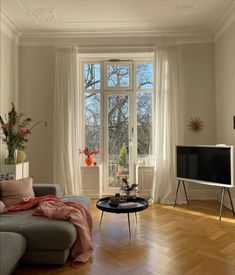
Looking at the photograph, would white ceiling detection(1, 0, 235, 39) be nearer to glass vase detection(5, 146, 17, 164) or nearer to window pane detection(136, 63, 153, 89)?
window pane detection(136, 63, 153, 89)

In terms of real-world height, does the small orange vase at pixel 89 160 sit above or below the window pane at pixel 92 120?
below

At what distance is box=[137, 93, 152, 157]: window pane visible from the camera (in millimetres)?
5957

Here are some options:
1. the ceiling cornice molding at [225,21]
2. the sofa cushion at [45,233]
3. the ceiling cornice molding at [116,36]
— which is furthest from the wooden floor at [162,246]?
the ceiling cornice molding at [116,36]

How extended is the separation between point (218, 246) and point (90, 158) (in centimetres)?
317

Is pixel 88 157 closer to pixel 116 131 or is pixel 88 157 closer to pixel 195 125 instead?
pixel 116 131

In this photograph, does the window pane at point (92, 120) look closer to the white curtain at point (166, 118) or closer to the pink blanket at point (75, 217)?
the white curtain at point (166, 118)

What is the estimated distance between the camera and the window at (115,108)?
19.7 ft

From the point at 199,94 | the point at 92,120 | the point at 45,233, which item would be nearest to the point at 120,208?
the point at 45,233

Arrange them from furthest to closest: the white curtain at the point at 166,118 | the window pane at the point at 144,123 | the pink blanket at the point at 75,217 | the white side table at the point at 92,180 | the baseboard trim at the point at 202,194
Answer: the window pane at the point at 144,123 → the white side table at the point at 92,180 → the baseboard trim at the point at 202,194 → the white curtain at the point at 166,118 → the pink blanket at the point at 75,217

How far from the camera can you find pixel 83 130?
601 cm

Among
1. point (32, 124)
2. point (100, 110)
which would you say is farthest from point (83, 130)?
point (32, 124)

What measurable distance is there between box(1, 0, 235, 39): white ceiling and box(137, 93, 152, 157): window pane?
137 centimetres

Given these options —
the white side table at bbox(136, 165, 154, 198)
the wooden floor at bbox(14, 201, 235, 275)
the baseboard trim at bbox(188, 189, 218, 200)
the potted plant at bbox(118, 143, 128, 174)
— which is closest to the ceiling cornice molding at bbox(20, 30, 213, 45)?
the potted plant at bbox(118, 143, 128, 174)

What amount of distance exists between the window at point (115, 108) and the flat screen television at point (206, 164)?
1.14 meters
